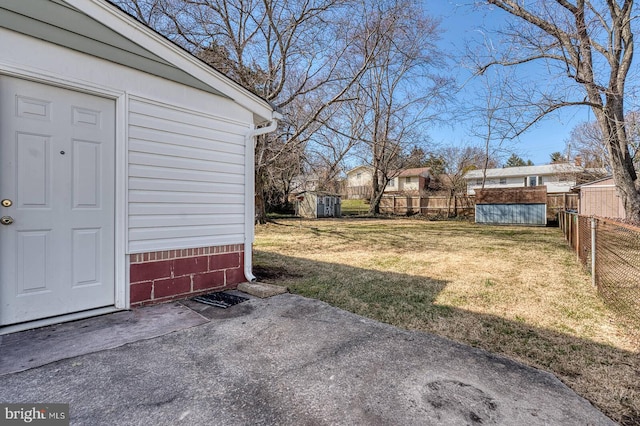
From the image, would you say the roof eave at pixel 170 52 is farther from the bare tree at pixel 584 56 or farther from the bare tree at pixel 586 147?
the bare tree at pixel 586 147

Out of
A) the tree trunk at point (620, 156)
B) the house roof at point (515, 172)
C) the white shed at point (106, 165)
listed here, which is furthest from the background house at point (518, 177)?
the white shed at point (106, 165)

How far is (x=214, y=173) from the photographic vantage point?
3859mm

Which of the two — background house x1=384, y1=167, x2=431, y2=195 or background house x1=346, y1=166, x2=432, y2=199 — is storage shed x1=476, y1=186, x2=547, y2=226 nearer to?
background house x1=346, y1=166, x2=432, y2=199

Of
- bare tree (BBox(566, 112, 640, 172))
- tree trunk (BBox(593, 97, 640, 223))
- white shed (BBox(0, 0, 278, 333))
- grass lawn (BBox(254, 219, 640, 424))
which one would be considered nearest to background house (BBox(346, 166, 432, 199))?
bare tree (BBox(566, 112, 640, 172))

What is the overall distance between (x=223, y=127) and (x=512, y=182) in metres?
39.4

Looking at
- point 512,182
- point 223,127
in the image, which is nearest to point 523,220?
point 223,127

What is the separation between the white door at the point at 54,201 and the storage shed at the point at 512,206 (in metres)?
17.7

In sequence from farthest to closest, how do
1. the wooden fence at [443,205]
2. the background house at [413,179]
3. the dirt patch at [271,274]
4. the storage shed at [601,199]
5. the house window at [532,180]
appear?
1. the background house at [413,179]
2. the house window at [532,180]
3. the wooden fence at [443,205]
4. the storage shed at [601,199]
5. the dirt patch at [271,274]

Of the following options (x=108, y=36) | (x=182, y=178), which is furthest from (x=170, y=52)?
(x=182, y=178)

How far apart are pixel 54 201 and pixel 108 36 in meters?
1.61

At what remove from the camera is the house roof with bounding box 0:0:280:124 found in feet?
8.64

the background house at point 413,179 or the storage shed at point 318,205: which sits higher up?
the background house at point 413,179

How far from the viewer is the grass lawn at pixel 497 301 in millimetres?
2303

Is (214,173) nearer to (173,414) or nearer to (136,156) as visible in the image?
(136,156)
